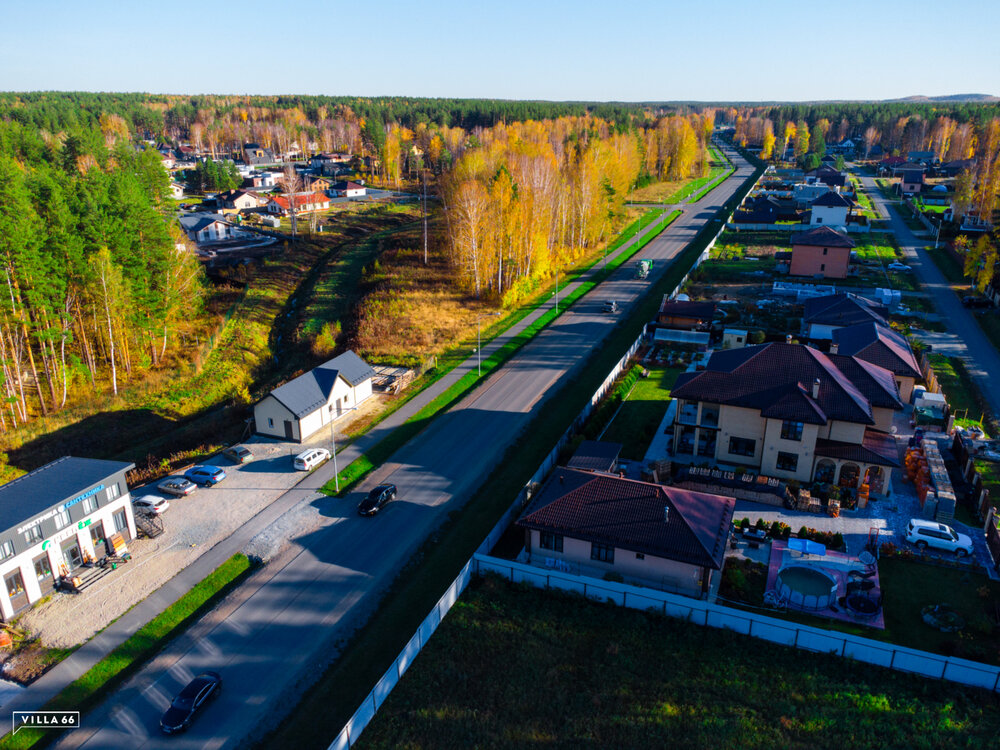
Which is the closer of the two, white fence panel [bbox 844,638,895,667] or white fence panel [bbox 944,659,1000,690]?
white fence panel [bbox 944,659,1000,690]

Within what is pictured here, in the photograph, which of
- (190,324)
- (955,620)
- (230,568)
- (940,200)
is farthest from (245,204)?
(940,200)

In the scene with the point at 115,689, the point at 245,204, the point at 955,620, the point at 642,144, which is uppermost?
the point at 642,144

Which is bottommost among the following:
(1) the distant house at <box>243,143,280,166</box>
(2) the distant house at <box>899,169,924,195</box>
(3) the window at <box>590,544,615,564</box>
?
(3) the window at <box>590,544,615,564</box>

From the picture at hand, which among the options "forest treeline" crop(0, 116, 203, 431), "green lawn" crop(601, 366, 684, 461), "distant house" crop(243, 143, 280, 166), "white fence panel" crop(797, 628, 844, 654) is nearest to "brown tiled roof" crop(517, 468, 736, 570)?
"white fence panel" crop(797, 628, 844, 654)

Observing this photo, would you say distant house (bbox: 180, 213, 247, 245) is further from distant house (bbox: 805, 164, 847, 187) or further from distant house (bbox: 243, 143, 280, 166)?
distant house (bbox: 805, 164, 847, 187)

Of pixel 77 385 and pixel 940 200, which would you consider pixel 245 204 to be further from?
pixel 940 200
